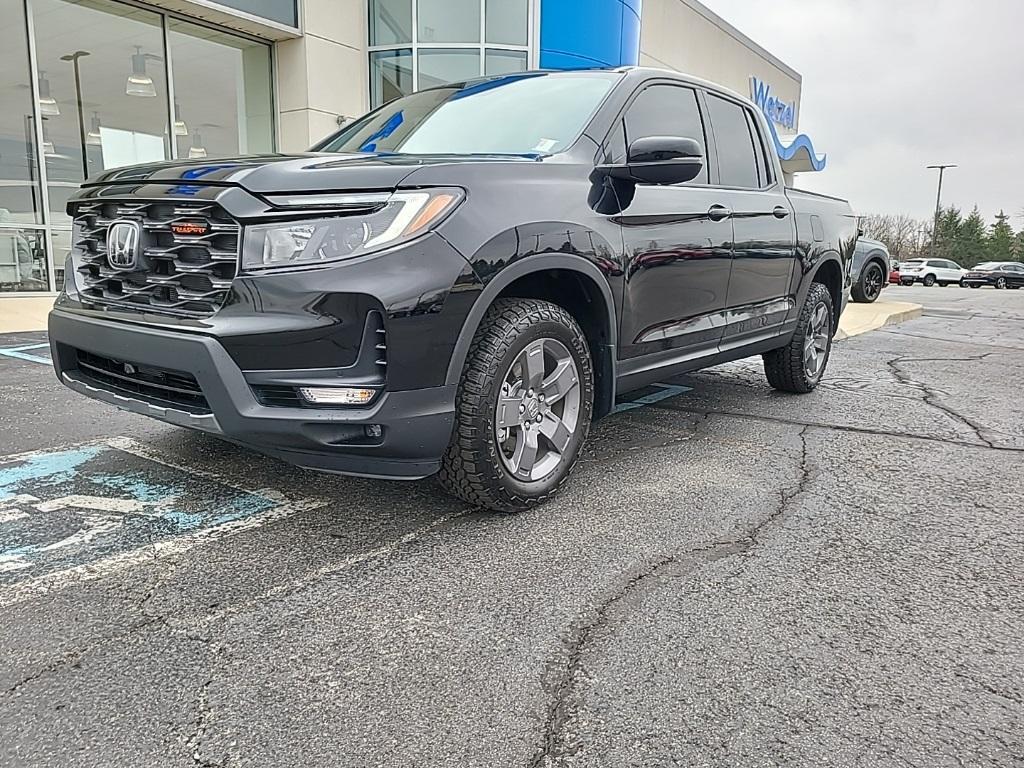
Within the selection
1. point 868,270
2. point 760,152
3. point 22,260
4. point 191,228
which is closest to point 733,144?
point 760,152

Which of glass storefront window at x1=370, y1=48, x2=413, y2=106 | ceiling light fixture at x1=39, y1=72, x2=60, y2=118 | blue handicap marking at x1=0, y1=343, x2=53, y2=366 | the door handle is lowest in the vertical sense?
blue handicap marking at x1=0, y1=343, x2=53, y2=366

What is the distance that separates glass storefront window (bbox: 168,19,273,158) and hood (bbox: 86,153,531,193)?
32.8ft

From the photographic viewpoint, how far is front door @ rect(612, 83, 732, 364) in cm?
344

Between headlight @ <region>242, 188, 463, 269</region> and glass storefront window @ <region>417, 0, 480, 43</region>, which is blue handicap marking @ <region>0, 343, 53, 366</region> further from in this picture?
glass storefront window @ <region>417, 0, 480, 43</region>

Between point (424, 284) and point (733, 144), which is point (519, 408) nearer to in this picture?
point (424, 284)

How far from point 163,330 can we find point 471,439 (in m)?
1.09

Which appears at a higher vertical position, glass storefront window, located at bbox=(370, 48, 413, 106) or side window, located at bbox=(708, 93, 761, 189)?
glass storefront window, located at bbox=(370, 48, 413, 106)

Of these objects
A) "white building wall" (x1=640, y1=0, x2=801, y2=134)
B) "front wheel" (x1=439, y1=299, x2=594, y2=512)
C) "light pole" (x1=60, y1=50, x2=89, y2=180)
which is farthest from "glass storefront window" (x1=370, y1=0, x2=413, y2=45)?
"front wheel" (x1=439, y1=299, x2=594, y2=512)

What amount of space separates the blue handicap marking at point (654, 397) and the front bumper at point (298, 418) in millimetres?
2371

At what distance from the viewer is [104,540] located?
105 inches

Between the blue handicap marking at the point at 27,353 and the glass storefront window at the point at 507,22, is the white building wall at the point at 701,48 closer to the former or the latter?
the glass storefront window at the point at 507,22

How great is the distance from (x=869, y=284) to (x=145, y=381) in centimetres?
1460

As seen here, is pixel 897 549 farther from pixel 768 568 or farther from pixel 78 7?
pixel 78 7

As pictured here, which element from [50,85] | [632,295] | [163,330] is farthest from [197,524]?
[50,85]
